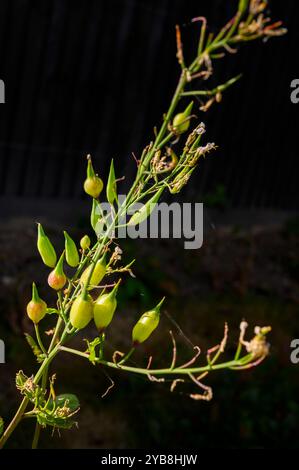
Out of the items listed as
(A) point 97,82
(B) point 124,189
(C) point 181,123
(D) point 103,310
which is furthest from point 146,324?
(B) point 124,189

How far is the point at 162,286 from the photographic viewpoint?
332 centimetres

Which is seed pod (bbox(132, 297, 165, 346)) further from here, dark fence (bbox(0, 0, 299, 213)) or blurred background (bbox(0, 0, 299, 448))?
dark fence (bbox(0, 0, 299, 213))

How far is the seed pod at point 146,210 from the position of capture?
48cm

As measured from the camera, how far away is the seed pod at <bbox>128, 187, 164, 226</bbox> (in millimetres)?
485

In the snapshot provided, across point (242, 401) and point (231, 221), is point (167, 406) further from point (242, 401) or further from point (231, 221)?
point (231, 221)

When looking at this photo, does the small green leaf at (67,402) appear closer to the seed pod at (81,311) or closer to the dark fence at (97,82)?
the seed pod at (81,311)

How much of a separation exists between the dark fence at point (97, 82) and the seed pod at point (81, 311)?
2.73 meters

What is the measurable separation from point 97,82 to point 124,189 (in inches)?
25.4

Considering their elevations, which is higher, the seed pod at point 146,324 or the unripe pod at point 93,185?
the unripe pod at point 93,185

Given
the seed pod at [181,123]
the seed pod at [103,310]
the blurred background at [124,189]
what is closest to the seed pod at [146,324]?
the seed pod at [103,310]

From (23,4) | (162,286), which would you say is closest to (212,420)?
(162,286)

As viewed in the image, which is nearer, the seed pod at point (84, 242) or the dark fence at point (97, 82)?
the seed pod at point (84, 242)

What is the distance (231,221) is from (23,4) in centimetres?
217

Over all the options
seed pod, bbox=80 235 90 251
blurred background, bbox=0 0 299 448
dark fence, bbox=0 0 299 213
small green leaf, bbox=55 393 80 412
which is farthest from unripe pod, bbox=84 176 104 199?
dark fence, bbox=0 0 299 213
